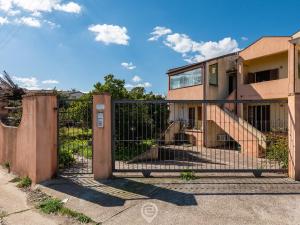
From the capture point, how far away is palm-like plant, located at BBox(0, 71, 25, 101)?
1424 centimetres

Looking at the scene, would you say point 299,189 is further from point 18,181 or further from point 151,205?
point 18,181

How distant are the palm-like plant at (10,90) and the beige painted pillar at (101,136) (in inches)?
386

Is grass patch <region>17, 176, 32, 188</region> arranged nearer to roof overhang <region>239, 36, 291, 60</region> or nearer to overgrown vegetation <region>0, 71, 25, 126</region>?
overgrown vegetation <region>0, 71, 25, 126</region>

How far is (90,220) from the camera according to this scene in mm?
4449

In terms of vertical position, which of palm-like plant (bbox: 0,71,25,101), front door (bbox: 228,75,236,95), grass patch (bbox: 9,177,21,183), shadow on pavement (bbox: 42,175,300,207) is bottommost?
grass patch (bbox: 9,177,21,183)

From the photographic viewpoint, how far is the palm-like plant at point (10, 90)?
14242 millimetres

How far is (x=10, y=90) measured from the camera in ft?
47.3

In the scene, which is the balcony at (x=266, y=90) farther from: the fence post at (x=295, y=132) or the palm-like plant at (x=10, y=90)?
the palm-like plant at (x=10, y=90)

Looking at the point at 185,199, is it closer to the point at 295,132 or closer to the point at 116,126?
the point at 295,132

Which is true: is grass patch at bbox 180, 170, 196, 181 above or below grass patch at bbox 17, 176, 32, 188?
above

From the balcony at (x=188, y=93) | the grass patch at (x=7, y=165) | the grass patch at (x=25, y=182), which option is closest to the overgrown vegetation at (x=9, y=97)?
the grass patch at (x=7, y=165)

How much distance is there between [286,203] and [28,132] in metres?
6.27

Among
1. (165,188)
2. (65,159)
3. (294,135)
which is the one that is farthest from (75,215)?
(294,135)

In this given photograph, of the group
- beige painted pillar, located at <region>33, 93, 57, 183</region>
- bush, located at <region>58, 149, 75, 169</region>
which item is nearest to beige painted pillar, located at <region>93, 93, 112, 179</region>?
beige painted pillar, located at <region>33, 93, 57, 183</region>
